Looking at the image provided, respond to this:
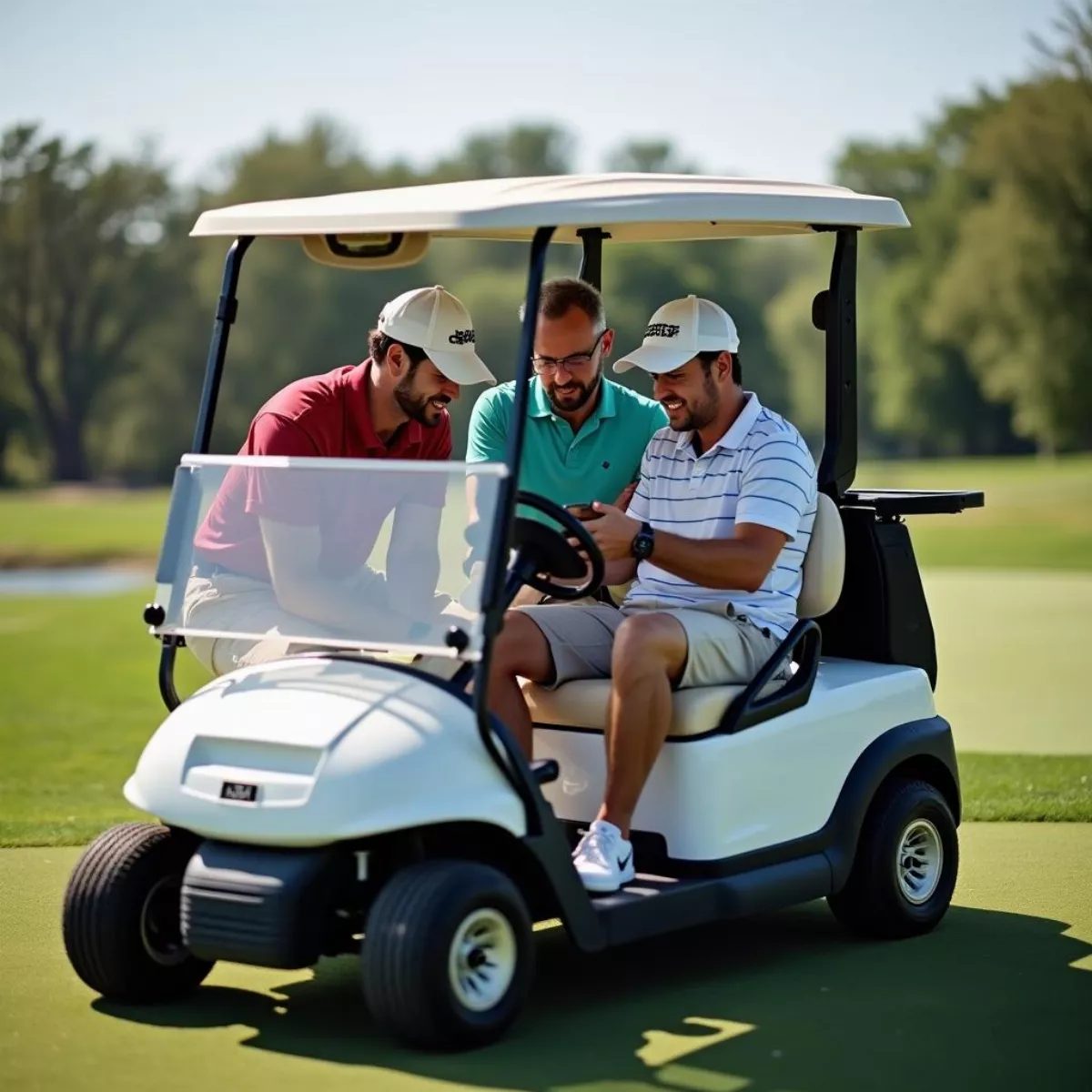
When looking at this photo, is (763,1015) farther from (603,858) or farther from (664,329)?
(664,329)

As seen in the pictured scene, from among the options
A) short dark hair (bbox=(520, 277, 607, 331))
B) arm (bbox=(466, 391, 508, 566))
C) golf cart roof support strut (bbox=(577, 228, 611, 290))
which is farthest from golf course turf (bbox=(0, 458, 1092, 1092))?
golf cart roof support strut (bbox=(577, 228, 611, 290))

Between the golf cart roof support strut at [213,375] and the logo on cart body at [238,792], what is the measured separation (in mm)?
436

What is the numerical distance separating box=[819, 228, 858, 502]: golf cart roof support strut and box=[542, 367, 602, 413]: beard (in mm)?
586

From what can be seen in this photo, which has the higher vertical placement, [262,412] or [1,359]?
Result: [1,359]

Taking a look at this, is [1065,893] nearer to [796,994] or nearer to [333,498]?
[796,994]

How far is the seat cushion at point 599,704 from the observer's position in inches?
171

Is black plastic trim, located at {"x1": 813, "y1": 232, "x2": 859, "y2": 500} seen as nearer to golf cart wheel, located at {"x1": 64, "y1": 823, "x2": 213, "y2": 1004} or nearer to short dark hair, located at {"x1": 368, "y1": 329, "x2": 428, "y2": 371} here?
short dark hair, located at {"x1": 368, "y1": 329, "x2": 428, "y2": 371}

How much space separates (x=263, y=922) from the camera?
375 cm

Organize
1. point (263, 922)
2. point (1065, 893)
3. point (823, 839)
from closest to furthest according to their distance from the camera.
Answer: point (263, 922) → point (823, 839) → point (1065, 893)

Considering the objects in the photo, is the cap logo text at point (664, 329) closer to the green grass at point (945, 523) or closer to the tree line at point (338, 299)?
the green grass at point (945, 523)

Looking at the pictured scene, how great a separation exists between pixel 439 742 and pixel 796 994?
1041 mm

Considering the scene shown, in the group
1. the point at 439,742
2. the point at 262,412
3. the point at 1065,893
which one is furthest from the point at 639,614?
the point at 1065,893

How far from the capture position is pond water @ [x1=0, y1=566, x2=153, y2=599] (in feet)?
74.9

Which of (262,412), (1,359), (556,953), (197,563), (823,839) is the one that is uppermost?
(1,359)
